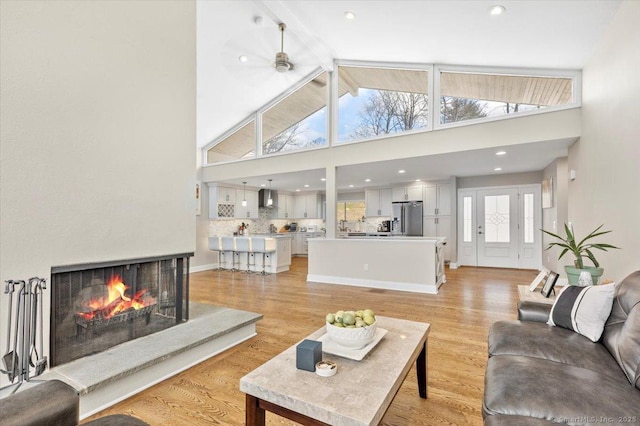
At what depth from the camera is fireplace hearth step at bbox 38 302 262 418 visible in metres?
1.96

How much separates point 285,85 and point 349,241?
365cm

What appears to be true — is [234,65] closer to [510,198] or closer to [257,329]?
[257,329]

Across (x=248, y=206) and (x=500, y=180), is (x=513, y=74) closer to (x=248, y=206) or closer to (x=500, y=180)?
(x=500, y=180)

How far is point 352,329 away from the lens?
1595 mm

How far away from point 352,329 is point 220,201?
23.2ft

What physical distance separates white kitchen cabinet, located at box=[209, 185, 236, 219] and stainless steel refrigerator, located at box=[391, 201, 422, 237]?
4568mm

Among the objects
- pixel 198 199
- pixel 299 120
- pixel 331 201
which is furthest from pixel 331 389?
pixel 198 199

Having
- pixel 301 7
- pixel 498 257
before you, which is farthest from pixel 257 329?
pixel 498 257

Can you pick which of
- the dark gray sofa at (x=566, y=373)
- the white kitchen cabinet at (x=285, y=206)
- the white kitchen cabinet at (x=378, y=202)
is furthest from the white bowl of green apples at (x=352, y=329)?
the white kitchen cabinet at (x=285, y=206)

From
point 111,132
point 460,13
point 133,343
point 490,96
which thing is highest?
point 460,13

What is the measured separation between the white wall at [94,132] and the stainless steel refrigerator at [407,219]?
6487 millimetres

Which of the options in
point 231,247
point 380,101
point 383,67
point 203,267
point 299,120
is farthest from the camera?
point 203,267

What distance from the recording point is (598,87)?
3.47 m

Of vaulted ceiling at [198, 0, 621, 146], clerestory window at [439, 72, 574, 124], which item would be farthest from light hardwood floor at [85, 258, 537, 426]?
vaulted ceiling at [198, 0, 621, 146]
